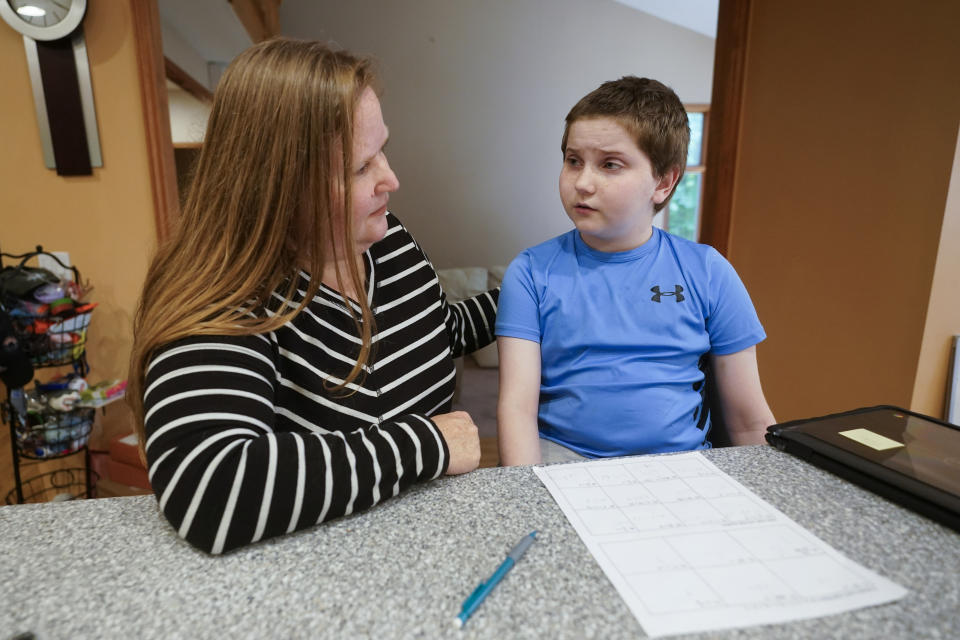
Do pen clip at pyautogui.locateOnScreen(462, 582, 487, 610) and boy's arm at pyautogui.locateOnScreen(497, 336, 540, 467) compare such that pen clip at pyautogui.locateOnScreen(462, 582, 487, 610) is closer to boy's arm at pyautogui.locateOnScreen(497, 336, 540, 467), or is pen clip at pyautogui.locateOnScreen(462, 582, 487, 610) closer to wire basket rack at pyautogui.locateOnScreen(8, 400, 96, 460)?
boy's arm at pyautogui.locateOnScreen(497, 336, 540, 467)

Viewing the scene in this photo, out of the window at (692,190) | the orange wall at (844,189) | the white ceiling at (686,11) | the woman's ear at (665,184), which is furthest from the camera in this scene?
the window at (692,190)

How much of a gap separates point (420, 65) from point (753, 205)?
11.7 feet

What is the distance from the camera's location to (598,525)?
1.88 feet

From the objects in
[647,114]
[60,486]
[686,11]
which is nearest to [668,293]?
[647,114]

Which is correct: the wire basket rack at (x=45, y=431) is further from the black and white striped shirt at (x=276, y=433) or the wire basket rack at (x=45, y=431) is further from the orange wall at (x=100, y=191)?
the black and white striped shirt at (x=276, y=433)

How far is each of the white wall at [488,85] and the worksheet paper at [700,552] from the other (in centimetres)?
442

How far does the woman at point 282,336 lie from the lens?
0.57 meters

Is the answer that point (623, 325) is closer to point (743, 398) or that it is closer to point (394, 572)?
point (743, 398)

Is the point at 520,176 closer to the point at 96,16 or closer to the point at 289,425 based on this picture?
the point at 96,16

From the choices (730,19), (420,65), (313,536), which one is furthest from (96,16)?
(420,65)

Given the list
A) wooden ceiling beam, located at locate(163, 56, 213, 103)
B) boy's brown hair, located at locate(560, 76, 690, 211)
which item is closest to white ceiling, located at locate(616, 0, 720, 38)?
wooden ceiling beam, located at locate(163, 56, 213, 103)

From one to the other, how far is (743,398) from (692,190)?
17.0 feet

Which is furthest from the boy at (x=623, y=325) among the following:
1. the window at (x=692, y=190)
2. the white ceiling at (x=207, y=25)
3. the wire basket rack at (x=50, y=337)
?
the window at (x=692, y=190)

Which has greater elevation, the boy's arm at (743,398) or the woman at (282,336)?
the woman at (282,336)
